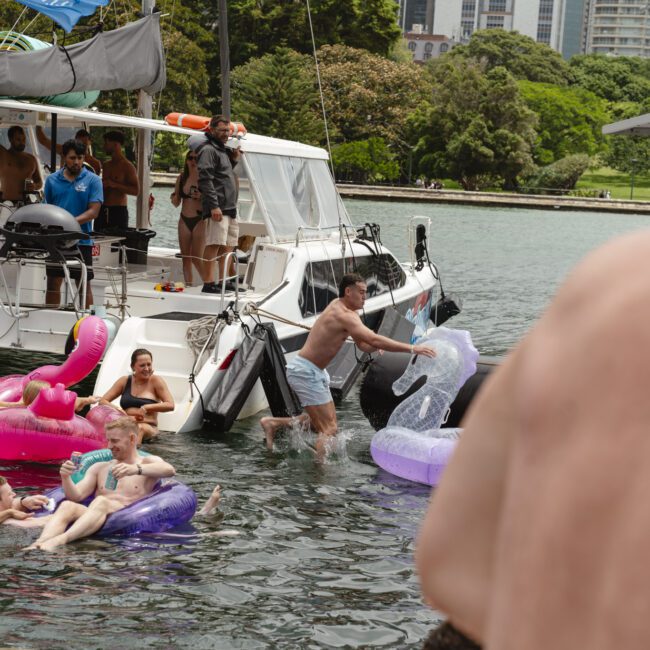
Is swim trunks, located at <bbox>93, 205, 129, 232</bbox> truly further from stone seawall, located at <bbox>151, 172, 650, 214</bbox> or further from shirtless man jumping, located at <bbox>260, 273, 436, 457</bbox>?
stone seawall, located at <bbox>151, 172, 650, 214</bbox>

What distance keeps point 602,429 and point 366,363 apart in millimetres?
11162

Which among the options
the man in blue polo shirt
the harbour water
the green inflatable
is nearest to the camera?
the harbour water

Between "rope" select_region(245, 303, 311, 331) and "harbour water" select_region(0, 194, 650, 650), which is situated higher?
"rope" select_region(245, 303, 311, 331)

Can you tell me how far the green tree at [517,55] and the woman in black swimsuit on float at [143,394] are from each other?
119001mm

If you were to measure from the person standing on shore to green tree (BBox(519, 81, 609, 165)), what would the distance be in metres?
87.3

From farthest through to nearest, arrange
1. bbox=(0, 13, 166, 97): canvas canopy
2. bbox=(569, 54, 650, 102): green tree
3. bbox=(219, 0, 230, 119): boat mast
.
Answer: bbox=(569, 54, 650, 102): green tree, bbox=(219, 0, 230, 119): boat mast, bbox=(0, 13, 166, 97): canvas canopy

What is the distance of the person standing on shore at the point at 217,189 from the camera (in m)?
12.7

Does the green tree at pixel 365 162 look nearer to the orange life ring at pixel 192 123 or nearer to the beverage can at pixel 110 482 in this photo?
the orange life ring at pixel 192 123

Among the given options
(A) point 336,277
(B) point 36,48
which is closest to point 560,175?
(A) point 336,277

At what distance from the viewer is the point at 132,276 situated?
1410 centimetres

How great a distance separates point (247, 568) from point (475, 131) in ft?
260

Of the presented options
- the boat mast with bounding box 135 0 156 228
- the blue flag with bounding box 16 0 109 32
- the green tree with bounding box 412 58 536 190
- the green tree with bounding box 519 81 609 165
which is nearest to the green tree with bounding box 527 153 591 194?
the green tree with bounding box 412 58 536 190

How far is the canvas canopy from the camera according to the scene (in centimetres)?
1180

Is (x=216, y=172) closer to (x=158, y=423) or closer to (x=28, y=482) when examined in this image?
(x=158, y=423)
